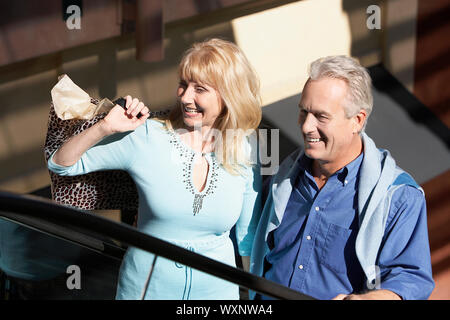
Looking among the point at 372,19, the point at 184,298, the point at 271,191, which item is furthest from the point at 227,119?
the point at 372,19

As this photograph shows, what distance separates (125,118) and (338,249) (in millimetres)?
848

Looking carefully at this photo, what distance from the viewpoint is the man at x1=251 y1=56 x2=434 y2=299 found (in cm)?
237

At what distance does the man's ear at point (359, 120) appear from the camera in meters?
2.54

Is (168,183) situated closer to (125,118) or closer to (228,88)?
(125,118)

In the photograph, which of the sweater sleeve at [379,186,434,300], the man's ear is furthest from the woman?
the sweater sleeve at [379,186,434,300]

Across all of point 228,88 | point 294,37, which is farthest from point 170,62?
point 228,88

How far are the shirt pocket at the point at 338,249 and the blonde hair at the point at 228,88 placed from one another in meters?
0.44

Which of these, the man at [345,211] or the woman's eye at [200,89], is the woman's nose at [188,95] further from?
the man at [345,211]

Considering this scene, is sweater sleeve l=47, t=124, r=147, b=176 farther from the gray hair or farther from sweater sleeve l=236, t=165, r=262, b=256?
the gray hair

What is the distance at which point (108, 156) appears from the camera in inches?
102

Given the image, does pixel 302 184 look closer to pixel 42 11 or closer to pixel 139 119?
pixel 139 119

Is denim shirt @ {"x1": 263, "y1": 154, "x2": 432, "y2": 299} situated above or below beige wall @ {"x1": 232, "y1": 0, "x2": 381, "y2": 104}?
above

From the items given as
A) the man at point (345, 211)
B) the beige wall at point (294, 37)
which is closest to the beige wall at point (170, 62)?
the beige wall at point (294, 37)

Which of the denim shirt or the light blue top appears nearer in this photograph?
the denim shirt
